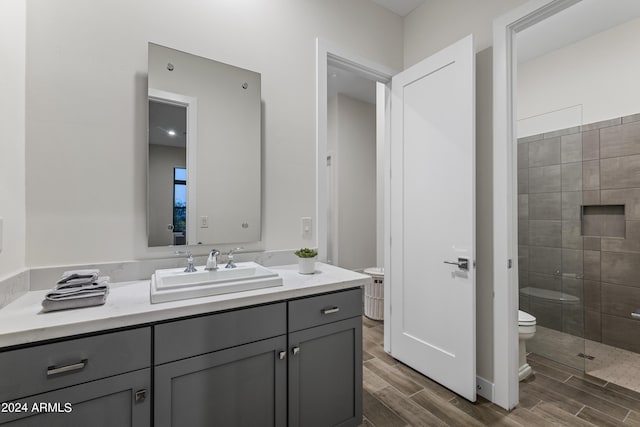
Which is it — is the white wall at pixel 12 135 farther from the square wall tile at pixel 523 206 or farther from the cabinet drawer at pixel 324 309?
the square wall tile at pixel 523 206

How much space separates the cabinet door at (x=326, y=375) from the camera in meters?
1.31

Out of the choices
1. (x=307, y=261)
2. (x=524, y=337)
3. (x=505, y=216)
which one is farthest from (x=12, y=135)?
(x=524, y=337)

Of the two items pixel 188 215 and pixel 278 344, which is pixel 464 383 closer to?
pixel 278 344

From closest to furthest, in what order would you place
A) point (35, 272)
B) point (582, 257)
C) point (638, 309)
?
point (35, 272) → point (638, 309) → point (582, 257)

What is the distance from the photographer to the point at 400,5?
2383 mm

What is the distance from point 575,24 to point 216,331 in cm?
368

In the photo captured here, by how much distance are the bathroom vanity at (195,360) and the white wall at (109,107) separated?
0.98 feet

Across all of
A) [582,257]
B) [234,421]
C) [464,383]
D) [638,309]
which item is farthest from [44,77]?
[638,309]

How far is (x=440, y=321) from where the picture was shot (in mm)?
2033

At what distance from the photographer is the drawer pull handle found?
0.84 meters

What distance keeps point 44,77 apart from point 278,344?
5.11 feet

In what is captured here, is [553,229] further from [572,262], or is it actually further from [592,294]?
[592,294]

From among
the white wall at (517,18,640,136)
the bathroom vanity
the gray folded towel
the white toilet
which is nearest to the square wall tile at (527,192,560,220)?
the white wall at (517,18,640,136)

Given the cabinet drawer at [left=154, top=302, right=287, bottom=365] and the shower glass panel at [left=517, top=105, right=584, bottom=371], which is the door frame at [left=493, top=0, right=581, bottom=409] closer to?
the shower glass panel at [left=517, top=105, right=584, bottom=371]
